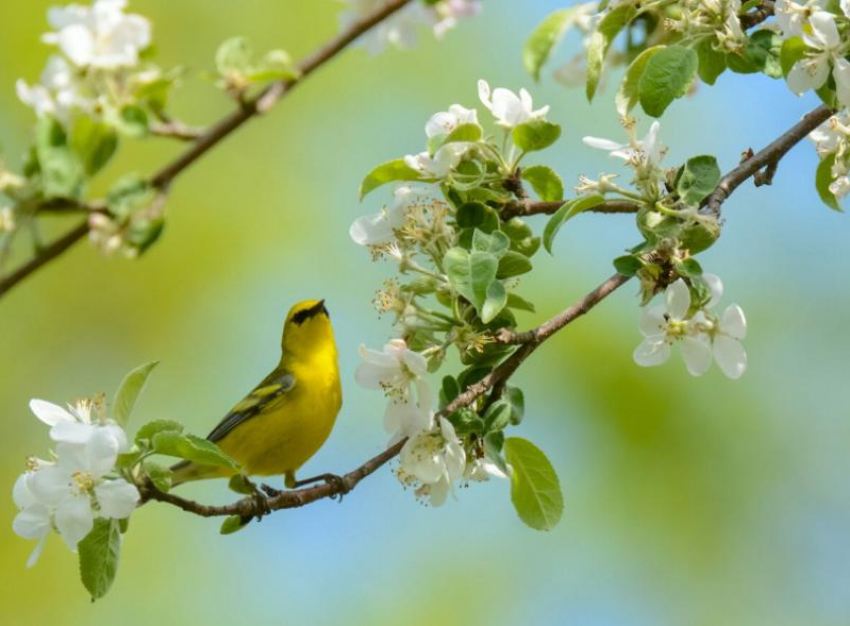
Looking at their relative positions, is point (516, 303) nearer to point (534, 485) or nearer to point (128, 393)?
point (534, 485)

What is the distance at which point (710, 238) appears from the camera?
2219 mm

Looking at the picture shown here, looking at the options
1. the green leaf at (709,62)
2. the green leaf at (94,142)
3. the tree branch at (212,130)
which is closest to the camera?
the green leaf at (709,62)

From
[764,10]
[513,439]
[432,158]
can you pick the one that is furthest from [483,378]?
[764,10]

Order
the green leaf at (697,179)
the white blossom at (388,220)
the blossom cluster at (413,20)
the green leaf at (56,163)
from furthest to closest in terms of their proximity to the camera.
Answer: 1. the blossom cluster at (413,20)
2. the green leaf at (56,163)
3. the white blossom at (388,220)
4. the green leaf at (697,179)

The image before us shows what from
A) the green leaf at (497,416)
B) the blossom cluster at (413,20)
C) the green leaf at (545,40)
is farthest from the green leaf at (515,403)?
the blossom cluster at (413,20)

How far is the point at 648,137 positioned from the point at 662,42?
103 centimetres

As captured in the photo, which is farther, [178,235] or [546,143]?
[178,235]

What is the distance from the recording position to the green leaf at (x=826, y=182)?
2523 millimetres

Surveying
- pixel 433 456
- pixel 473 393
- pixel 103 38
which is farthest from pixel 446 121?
pixel 103 38

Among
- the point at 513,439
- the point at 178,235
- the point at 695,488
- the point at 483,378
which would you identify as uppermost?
the point at 483,378

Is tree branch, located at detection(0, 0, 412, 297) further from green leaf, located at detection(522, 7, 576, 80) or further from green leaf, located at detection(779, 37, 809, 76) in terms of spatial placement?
green leaf, located at detection(779, 37, 809, 76)

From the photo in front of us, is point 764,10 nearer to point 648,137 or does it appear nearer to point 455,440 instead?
point 648,137

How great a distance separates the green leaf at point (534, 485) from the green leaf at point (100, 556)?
0.78m

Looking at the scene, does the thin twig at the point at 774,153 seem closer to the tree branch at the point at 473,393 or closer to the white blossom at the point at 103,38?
the tree branch at the point at 473,393
